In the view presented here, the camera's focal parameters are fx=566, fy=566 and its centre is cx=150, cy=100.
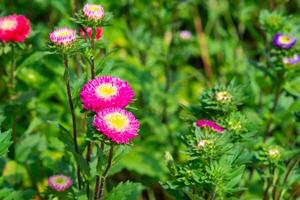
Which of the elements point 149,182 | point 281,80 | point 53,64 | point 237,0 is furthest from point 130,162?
point 237,0

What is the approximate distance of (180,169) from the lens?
8.18 feet

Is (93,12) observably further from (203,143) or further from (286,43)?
(286,43)

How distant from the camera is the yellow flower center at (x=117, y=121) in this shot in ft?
7.09

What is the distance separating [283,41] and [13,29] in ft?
5.06

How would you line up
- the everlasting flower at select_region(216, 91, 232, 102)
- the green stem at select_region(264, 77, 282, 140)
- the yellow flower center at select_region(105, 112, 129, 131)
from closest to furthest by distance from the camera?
the yellow flower center at select_region(105, 112, 129, 131)
the everlasting flower at select_region(216, 91, 232, 102)
the green stem at select_region(264, 77, 282, 140)

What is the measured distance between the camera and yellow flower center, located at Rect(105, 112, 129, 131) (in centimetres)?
216

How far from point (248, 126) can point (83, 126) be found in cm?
111

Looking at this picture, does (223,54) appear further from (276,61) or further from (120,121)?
(120,121)

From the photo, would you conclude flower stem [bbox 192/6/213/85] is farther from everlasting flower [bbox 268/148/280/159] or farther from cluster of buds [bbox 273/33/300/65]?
everlasting flower [bbox 268/148/280/159]

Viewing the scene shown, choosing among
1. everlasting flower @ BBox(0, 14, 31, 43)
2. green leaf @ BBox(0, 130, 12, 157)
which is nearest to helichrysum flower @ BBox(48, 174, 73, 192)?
green leaf @ BBox(0, 130, 12, 157)

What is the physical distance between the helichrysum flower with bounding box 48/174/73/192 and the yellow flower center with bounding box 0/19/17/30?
0.87 m

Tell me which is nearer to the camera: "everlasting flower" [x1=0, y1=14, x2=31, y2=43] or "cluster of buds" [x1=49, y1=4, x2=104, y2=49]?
"cluster of buds" [x1=49, y1=4, x2=104, y2=49]

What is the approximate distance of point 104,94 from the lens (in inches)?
89.6

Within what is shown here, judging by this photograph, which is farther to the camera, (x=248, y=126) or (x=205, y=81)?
(x=205, y=81)
